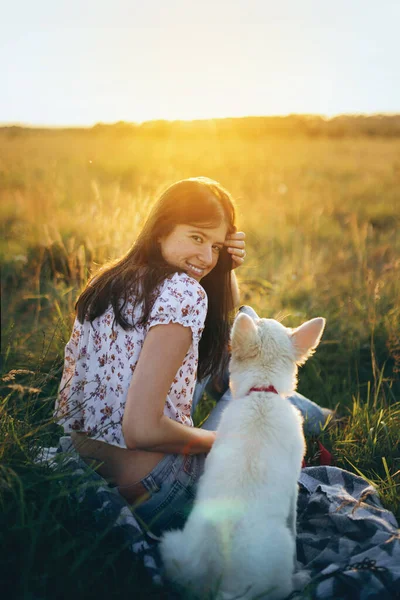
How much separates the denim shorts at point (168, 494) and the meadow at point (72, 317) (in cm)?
23

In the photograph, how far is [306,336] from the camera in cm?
215

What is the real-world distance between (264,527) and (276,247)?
560 cm

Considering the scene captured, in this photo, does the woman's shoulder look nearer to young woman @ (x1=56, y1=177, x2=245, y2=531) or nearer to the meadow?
young woman @ (x1=56, y1=177, x2=245, y2=531)

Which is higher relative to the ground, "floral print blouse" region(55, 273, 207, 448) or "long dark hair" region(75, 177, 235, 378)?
"long dark hair" region(75, 177, 235, 378)

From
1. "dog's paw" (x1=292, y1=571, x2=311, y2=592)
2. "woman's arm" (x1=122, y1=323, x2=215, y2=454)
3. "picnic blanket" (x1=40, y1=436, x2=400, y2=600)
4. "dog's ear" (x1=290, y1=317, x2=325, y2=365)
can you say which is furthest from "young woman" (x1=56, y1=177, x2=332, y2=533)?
"dog's paw" (x1=292, y1=571, x2=311, y2=592)

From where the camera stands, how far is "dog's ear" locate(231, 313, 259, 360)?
2078mm

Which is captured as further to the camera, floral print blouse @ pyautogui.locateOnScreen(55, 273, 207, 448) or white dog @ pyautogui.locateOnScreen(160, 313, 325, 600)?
floral print blouse @ pyautogui.locateOnScreen(55, 273, 207, 448)

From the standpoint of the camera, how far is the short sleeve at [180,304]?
206 cm

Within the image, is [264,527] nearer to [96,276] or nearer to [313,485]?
[313,485]

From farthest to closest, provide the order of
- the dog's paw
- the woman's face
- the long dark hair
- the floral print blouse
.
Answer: the woman's face
the long dark hair
the floral print blouse
the dog's paw

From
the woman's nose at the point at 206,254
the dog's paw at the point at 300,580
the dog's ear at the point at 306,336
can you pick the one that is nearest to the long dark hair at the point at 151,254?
the woman's nose at the point at 206,254

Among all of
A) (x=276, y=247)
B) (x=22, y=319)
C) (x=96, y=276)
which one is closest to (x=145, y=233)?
(x=96, y=276)

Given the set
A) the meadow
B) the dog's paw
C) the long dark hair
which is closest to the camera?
the meadow

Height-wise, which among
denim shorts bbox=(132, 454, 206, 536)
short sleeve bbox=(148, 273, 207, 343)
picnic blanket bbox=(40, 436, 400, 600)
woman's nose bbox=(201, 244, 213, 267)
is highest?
woman's nose bbox=(201, 244, 213, 267)
